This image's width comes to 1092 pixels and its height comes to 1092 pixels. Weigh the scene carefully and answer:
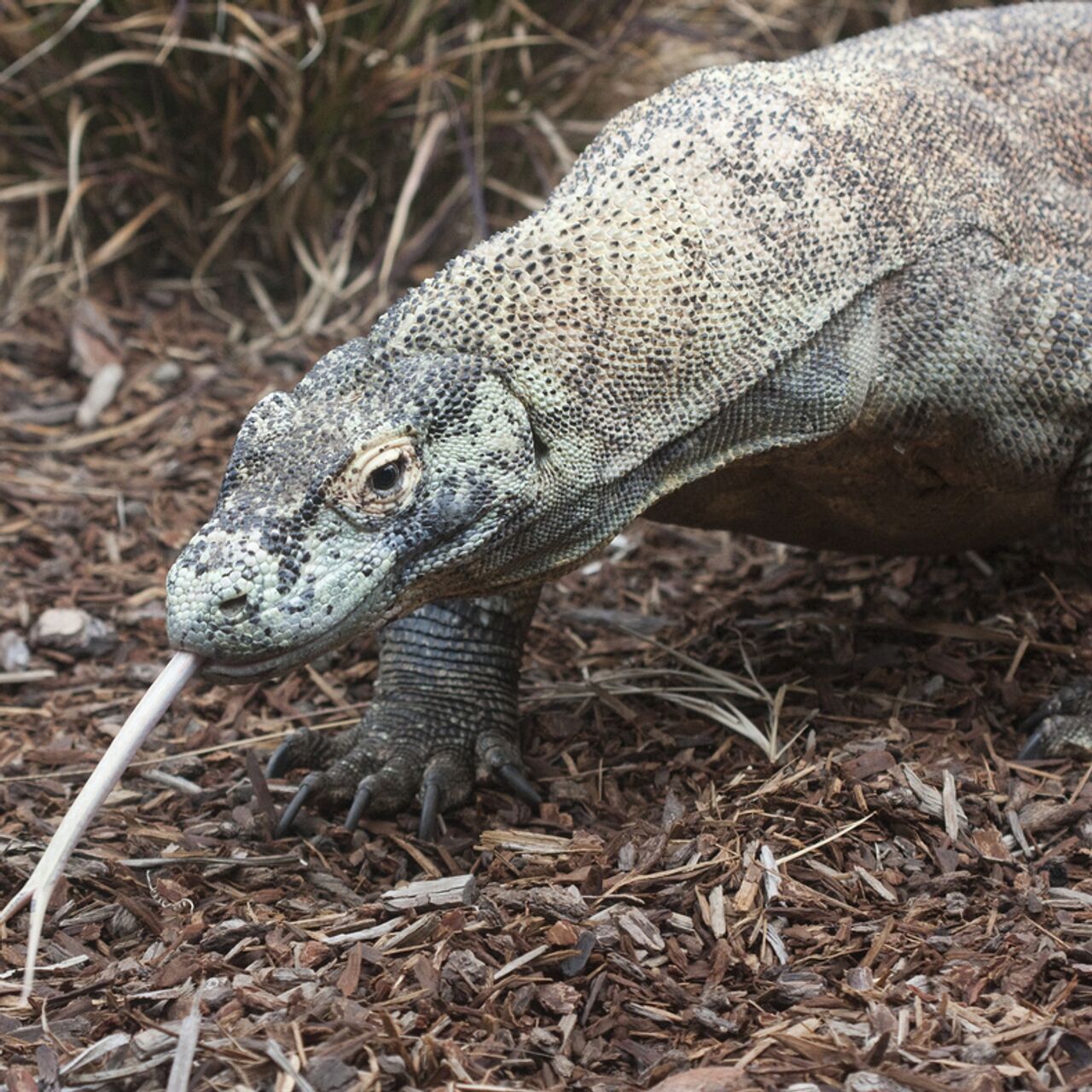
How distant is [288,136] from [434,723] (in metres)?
3.45

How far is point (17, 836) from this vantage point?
12.4ft

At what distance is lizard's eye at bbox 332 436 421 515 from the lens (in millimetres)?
3000

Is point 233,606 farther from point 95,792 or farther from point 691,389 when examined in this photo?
point 691,389

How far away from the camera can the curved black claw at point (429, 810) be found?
12.6 feet

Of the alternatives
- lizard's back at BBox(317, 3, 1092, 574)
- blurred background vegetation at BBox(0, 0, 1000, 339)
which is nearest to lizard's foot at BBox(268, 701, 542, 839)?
lizard's back at BBox(317, 3, 1092, 574)

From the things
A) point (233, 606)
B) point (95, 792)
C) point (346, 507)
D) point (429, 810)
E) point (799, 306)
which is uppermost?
point (799, 306)

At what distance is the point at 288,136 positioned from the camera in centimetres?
665

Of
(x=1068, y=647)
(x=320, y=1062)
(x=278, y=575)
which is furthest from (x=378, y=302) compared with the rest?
(x=320, y=1062)

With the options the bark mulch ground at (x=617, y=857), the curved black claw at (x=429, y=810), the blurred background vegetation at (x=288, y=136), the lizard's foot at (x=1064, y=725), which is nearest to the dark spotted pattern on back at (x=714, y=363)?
the lizard's foot at (x=1064, y=725)

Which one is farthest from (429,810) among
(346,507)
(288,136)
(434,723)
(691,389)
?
(288,136)

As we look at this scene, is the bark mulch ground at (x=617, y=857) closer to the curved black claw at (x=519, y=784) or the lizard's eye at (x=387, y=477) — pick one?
the curved black claw at (x=519, y=784)

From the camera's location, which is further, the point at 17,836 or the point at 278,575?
the point at 17,836

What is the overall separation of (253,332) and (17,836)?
3.64 m

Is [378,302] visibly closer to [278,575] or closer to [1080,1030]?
[278,575]
